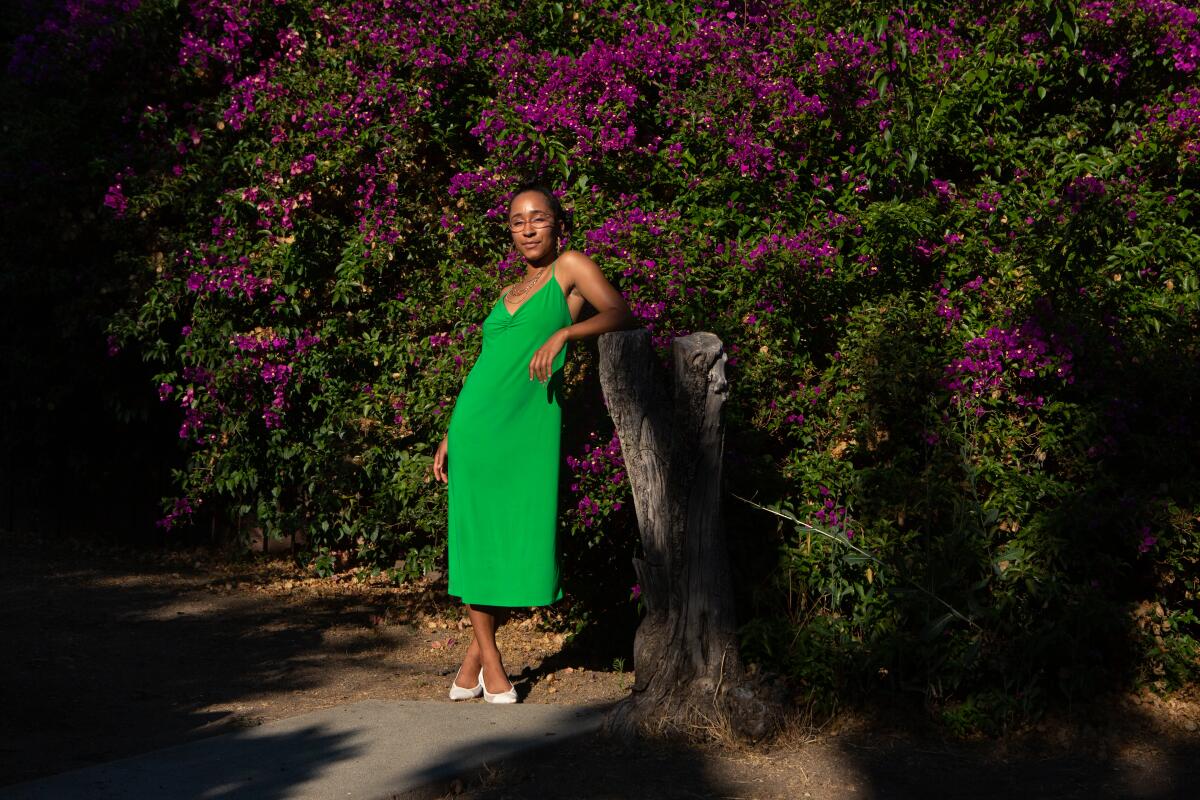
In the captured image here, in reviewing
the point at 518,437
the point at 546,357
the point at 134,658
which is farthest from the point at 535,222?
the point at 134,658

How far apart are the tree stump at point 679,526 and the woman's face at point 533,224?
539mm

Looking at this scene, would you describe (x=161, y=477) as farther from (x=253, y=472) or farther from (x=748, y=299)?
(x=748, y=299)

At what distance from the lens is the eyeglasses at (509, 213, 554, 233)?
14.7 feet

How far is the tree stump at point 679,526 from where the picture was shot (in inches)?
163

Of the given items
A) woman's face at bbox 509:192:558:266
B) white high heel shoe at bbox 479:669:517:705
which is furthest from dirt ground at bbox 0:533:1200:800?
woman's face at bbox 509:192:558:266

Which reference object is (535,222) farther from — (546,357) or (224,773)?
(224,773)

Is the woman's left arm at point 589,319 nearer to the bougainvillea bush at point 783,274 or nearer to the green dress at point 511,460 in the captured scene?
the green dress at point 511,460

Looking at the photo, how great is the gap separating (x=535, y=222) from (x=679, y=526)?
1.27 m

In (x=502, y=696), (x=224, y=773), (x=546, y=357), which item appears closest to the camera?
(x=224, y=773)

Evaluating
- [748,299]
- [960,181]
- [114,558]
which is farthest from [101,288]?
[960,181]

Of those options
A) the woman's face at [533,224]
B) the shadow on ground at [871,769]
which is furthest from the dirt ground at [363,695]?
the woman's face at [533,224]

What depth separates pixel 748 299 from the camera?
5066 millimetres

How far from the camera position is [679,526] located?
420 cm

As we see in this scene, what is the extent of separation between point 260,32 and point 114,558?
4.00 m
